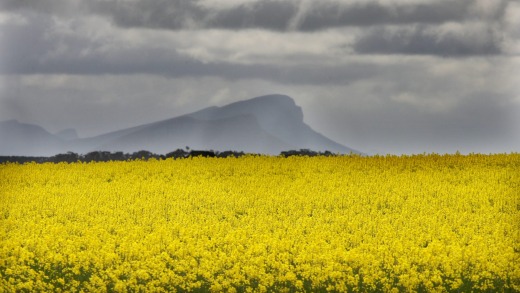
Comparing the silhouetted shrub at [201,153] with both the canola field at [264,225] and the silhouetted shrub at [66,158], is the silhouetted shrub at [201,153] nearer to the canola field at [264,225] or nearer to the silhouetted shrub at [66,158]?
the canola field at [264,225]

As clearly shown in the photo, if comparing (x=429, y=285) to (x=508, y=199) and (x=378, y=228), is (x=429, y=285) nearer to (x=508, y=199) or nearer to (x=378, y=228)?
(x=378, y=228)

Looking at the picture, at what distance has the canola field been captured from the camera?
15070 millimetres

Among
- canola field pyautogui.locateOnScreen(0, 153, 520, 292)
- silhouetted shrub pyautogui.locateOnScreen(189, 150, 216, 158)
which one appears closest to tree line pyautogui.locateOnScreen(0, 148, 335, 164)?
silhouetted shrub pyautogui.locateOnScreen(189, 150, 216, 158)

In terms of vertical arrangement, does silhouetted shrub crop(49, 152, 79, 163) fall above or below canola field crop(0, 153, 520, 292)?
above

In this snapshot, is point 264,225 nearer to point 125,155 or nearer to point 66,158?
point 125,155

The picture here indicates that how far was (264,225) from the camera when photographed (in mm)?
19281

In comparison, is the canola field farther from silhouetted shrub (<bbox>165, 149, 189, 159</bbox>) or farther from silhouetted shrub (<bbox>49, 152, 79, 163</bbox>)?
silhouetted shrub (<bbox>49, 152, 79, 163</bbox>)

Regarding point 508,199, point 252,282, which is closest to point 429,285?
point 252,282

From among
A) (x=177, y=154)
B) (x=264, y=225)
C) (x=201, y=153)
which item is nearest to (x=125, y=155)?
(x=177, y=154)

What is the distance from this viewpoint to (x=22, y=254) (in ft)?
54.6

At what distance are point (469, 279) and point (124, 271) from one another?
6400 mm

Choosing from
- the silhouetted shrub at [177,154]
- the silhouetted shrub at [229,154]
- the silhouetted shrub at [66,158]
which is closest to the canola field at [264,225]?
the silhouetted shrub at [229,154]

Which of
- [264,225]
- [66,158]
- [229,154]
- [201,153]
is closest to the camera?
[264,225]

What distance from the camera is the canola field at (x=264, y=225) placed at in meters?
15.1
